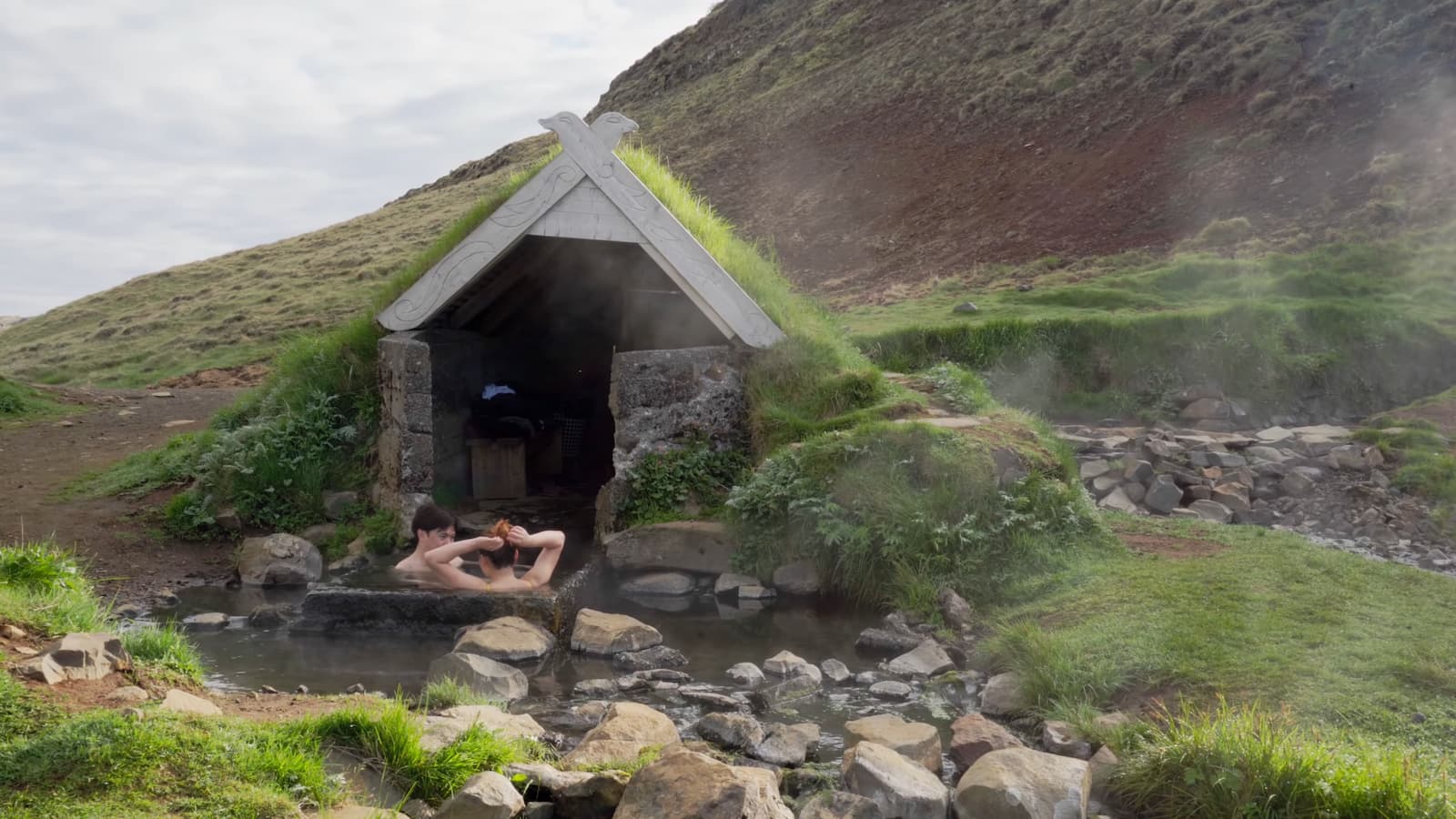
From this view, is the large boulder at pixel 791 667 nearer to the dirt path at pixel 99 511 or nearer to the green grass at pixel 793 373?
the green grass at pixel 793 373

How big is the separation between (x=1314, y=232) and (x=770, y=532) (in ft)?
43.3

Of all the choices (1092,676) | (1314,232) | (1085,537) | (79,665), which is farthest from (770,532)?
(1314,232)

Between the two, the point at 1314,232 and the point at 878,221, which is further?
the point at 878,221

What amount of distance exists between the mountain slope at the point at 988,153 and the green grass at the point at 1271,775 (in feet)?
48.5

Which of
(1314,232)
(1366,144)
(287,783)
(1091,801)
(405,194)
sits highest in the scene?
(405,194)

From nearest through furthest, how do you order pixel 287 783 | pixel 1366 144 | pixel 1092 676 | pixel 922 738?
1. pixel 287 783
2. pixel 922 738
3. pixel 1092 676
4. pixel 1366 144

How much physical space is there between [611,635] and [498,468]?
4761mm

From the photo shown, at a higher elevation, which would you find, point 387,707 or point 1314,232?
point 1314,232

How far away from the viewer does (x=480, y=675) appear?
6012mm

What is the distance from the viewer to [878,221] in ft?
87.0

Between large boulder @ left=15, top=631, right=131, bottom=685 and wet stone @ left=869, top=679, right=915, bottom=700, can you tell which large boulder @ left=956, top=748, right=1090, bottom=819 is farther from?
large boulder @ left=15, top=631, right=131, bottom=685

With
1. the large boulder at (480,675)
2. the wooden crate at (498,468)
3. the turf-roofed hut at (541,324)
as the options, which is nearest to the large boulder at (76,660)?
the large boulder at (480,675)

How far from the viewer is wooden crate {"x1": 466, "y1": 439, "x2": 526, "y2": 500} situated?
11.1 meters

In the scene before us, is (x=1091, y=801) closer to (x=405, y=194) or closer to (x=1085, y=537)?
(x=1085, y=537)
